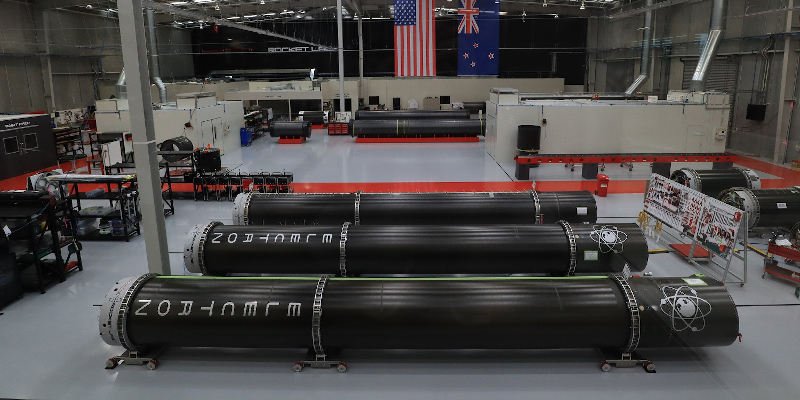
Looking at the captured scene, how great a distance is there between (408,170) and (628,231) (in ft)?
34.8

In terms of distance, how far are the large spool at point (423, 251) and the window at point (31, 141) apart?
14236mm

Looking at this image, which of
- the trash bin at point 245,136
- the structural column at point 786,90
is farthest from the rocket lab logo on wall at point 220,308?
the structural column at point 786,90

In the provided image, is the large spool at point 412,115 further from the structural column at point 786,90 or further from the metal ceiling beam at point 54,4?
the metal ceiling beam at point 54,4

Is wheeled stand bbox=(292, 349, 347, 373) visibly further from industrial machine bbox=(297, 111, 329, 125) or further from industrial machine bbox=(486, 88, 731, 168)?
industrial machine bbox=(297, 111, 329, 125)

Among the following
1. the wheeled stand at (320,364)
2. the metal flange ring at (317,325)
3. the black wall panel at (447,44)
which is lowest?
the wheeled stand at (320,364)

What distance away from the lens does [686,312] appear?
19.5 feet

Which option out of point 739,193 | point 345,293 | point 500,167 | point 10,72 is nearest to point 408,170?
point 500,167

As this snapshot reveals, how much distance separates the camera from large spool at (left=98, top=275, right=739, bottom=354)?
5.92 metres

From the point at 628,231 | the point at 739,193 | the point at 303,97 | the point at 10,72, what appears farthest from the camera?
the point at 303,97

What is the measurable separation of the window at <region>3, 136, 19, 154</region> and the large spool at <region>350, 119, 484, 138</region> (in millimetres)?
13660

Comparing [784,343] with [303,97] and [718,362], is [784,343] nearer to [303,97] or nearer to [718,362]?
[718,362]

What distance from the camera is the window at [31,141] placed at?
18048 millimetres

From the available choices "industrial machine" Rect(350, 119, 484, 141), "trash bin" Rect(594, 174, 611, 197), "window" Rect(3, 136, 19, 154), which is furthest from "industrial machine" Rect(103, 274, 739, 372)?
"industrial machine" Rect(350, 119, 484, 141)

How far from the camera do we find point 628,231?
26.4 feet
